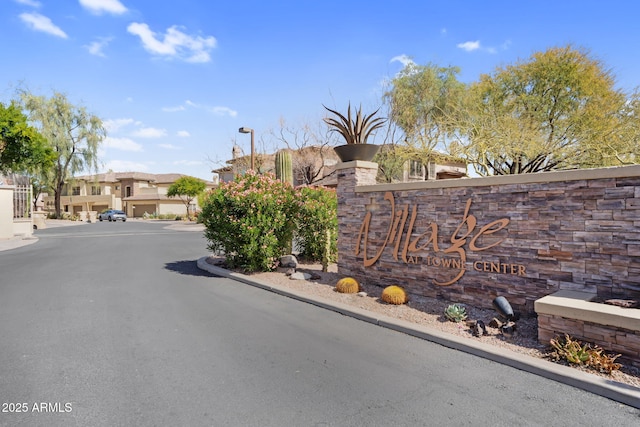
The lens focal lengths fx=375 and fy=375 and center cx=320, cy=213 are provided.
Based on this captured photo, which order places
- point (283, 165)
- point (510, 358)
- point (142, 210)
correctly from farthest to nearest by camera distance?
1. point (142, 210)
2. point (283, 165)
3. point (510, 358)

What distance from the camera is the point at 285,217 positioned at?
35.0ft

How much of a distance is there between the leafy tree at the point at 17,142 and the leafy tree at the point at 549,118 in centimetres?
2785

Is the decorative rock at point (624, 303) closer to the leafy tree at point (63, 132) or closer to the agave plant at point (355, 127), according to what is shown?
the agave plant at point (355, 127)

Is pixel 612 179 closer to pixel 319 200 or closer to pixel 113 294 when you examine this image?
pixel 319 200

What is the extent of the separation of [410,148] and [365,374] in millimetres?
23137

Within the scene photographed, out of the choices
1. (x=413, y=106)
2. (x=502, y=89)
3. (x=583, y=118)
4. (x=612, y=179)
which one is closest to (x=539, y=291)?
(x=612, y=179)

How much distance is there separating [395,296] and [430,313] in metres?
0.76

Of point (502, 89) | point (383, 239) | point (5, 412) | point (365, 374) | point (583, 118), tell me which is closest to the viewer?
point (5, 412)

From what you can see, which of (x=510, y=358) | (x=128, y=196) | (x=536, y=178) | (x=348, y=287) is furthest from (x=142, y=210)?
(x=510, y=358)

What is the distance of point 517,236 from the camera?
20.1 ft

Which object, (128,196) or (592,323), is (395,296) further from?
(128,196)

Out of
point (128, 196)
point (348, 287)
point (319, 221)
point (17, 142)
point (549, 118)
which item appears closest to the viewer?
point (348, 287)

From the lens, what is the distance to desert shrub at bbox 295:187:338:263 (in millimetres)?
10734

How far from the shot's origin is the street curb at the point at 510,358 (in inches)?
153
